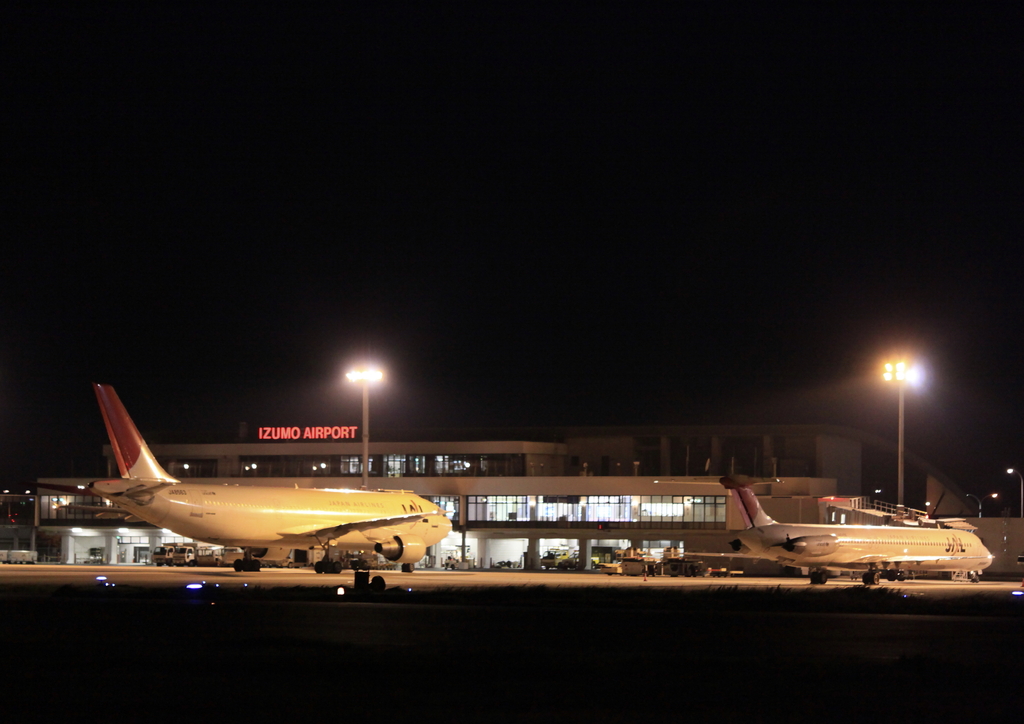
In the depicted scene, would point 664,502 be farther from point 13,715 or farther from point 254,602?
point 13,715

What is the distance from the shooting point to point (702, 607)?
123ft

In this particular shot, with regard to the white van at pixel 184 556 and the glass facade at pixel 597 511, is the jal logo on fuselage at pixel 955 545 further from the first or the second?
the white van at pixel 184 556

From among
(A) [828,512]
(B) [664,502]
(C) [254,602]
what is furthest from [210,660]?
(B) [664,502]

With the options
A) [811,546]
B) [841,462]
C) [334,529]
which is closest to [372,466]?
[841,462]

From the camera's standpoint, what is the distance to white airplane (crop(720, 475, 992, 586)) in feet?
204

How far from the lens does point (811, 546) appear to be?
62094mm

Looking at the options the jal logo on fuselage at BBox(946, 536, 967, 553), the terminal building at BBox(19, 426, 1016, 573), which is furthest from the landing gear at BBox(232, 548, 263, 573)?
the jal logo on fuselage at BBox(946, 536, 967, 553)

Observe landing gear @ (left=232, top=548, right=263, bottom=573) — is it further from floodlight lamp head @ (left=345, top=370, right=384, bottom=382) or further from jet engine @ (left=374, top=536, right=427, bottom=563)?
floodlight lamp head @ (left=345, top=370, right=384, bottom=382)

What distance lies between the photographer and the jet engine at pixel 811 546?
61.9 metres

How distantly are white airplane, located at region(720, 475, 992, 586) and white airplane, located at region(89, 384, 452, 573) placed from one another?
20138 mm

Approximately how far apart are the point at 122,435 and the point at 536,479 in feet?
166

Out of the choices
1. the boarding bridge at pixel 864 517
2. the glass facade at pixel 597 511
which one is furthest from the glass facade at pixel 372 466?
the boarding bridge at pixel 864 517

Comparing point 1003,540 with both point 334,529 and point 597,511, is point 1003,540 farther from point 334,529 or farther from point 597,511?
point 334,529

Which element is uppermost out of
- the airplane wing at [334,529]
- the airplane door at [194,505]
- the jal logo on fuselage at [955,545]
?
the airplane door at [194,505]
